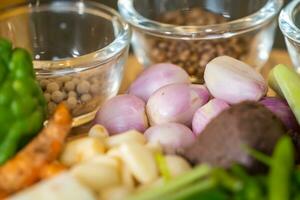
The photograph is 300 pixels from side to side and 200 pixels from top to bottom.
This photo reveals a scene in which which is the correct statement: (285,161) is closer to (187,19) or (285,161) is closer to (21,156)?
(21,156)

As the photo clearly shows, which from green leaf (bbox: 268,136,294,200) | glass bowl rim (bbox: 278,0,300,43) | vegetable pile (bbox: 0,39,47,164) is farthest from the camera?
glass bowl rim (bbox: 278,0,300,43)

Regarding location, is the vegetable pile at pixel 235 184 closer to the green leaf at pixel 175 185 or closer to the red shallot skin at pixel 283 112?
the green leaf at pixel 175 185

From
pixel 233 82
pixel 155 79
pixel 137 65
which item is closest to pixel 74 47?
pixel 137 65

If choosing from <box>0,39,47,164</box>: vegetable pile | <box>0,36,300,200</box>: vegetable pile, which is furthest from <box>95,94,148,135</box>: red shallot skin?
<box>0,39,47,164</box>: vegetable pile

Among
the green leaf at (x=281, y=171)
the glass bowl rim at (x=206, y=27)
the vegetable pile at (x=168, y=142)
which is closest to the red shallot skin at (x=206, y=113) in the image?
the vegetable pile at (x=168, y=142)

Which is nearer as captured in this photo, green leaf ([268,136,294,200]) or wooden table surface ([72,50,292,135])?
green leaf ([268,136,294,200])

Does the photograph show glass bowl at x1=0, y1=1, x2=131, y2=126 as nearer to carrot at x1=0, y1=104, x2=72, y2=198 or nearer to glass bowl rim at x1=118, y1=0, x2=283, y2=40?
glass bowl rim at x1=118, y1=0, x2=283, y2=40

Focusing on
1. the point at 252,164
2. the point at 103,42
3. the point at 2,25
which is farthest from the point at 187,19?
the point at 252,164
